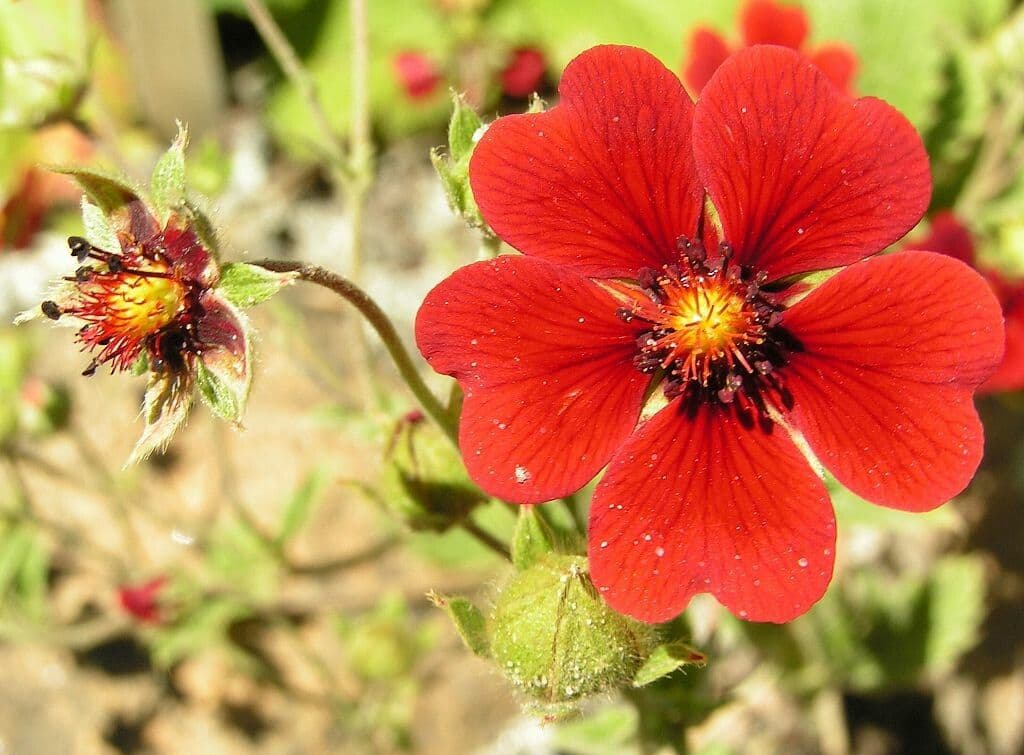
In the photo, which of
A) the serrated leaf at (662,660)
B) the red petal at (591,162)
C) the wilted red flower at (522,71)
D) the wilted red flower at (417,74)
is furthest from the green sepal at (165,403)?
the wilted red flower at (417,74)

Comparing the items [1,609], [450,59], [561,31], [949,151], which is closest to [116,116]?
[450,59]

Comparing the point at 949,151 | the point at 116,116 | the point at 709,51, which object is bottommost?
the point at 949,151

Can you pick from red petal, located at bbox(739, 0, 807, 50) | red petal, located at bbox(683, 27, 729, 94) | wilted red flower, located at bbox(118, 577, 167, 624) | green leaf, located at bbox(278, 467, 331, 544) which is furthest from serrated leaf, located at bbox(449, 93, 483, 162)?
wilted red flower, located at bbox(118, 577, 167, 624)

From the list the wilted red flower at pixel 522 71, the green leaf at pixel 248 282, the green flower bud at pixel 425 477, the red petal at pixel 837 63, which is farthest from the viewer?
the wilted red flower at pixel 522 71

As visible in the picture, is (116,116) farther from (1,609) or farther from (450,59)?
(1,609)

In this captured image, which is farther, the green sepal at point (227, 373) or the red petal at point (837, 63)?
the red petal at point (837, 63)

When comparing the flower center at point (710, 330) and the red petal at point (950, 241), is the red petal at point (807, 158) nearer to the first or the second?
the flower center at point (710, 330)
